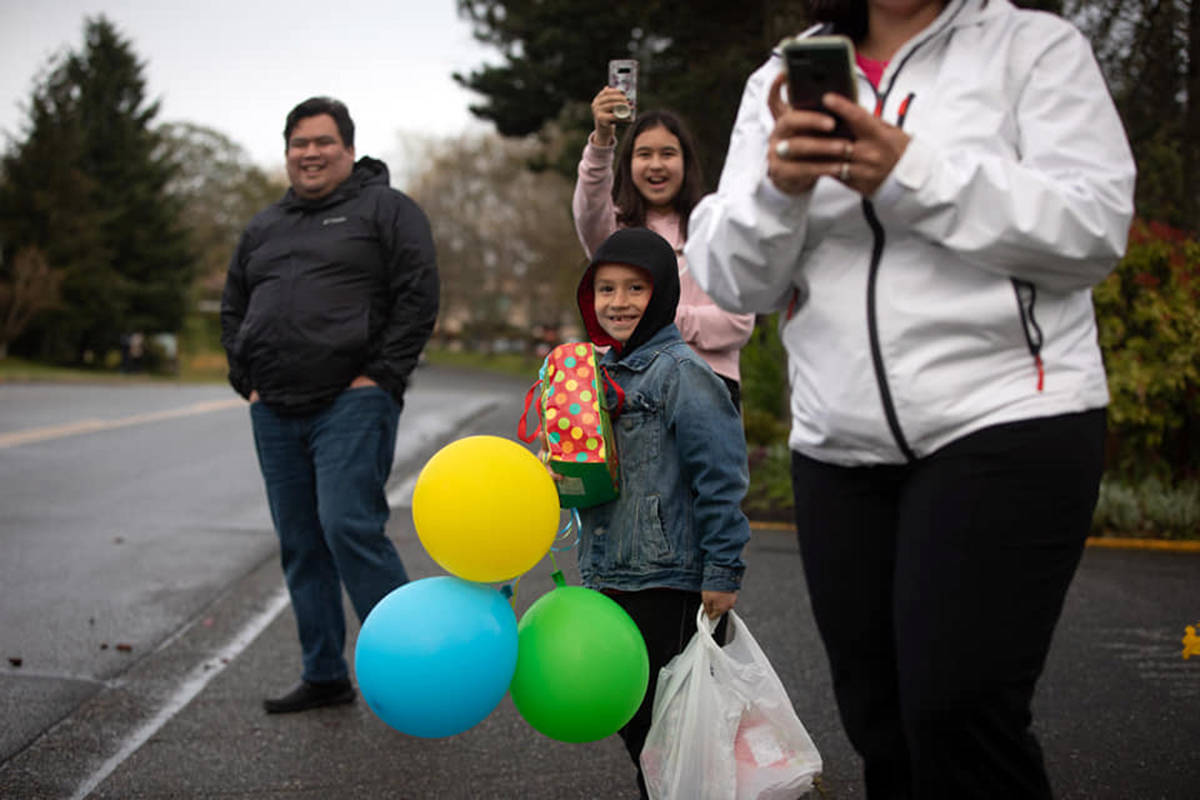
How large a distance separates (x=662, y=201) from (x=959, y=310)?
76.2 inches

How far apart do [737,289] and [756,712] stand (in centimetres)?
112

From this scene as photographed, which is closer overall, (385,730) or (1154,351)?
(385,730)

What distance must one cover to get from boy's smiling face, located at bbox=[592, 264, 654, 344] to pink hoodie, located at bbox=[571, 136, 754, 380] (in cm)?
53

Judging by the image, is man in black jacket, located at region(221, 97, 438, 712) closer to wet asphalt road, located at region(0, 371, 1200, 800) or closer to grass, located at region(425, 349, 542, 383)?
wet asphalt road, located at region(0, 371, 1200, 800)

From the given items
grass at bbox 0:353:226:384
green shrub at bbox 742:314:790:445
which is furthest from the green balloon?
grass at bbox 0:353:226:384

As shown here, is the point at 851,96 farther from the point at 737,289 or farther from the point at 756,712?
the point at 756,712

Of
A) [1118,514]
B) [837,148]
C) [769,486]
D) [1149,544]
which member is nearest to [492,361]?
[769,486]

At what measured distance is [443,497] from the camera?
240 cm

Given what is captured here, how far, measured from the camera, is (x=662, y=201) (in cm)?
351

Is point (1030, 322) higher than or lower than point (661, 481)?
higher

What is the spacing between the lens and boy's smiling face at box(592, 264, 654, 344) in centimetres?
273

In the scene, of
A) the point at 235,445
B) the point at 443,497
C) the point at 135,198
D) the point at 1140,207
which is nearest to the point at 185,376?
the point at 135,198

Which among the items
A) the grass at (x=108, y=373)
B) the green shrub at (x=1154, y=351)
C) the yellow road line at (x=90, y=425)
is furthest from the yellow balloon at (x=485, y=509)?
the grass at (x=108, y=373)

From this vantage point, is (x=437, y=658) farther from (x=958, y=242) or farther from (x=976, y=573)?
(x=958, y=242)
